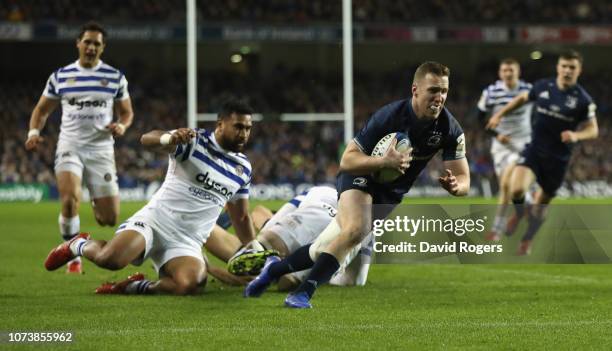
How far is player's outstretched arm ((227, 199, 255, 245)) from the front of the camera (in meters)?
7.43

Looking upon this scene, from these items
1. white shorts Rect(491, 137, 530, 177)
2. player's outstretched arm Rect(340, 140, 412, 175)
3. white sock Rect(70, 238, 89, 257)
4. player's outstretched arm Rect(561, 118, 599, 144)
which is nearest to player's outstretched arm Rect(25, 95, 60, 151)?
white sock Rect(70, 238, 89, 257)

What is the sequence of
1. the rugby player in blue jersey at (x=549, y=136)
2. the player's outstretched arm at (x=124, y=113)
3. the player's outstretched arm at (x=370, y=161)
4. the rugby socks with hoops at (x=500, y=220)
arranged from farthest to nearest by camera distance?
the rugby socks with hoops at (x=500, y=220) → the rugby player in blue jersey at (x=549, y=136) → the player's outstretched arm at (x=124, y=113) → the player's outstretched arm at (x=370, y=161)

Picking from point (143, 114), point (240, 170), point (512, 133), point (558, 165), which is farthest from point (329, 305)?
point (143, 114)

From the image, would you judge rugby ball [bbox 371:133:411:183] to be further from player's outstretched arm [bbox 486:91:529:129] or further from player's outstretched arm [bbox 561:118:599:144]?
player's outstretched arm [bbox 486:91:529:129]

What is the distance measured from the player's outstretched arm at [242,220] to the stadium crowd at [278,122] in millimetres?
15759

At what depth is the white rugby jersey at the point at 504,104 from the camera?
13.1m

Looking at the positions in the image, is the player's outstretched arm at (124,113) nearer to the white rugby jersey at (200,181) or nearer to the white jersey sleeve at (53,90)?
the white jersey sleeve at (53,90)

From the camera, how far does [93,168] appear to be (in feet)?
30.2

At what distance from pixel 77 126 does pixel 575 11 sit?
27440 millimetres

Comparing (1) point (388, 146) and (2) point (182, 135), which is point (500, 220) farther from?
(2) point (182, 135)

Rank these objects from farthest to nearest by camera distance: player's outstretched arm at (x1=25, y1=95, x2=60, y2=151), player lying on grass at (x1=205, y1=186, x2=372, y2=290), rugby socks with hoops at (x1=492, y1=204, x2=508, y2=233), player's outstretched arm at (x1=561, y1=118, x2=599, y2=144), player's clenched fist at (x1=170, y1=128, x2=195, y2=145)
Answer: rugby socks with hoops at (x1=492, y1=204, x2=508, y2=233) < player's outstretched arm at (x1=561, y1=118, x2=599, y2=144) < player's outstretched arm at (x1=25, y1=95, x2=60, y2=151) < player lying on grass at (x1=205, y1=186, x2=372, y2=290) < player's clenched fist at (x1=170, y1=128, x2=195, y2=145)

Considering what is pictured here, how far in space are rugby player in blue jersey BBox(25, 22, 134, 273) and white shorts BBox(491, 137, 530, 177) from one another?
5.76 m

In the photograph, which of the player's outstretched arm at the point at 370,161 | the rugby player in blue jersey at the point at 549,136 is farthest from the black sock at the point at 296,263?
the rugby player in blue jersey at the point at 549,136

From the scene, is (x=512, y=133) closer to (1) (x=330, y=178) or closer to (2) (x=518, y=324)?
(2) (x=518, y=324)
